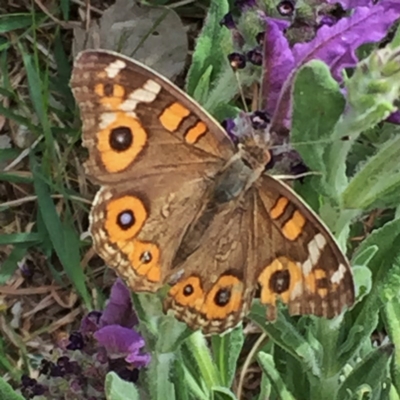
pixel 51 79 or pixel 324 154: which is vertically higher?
pixel 324 154

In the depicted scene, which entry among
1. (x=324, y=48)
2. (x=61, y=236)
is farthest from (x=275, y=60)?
(x=61, y=236)

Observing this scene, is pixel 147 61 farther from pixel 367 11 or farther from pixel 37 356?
pixel 367 11

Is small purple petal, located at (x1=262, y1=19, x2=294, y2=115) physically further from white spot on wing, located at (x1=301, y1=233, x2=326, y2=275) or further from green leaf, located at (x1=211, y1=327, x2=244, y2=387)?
green leaf, located at (x1=211, y1=327, x2=244, y2=387)

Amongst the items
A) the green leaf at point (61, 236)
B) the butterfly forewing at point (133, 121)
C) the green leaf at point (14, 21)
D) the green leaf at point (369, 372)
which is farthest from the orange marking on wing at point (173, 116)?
the green leaf at point (14, 21)

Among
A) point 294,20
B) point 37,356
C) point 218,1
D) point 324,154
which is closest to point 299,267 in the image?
point 324,154

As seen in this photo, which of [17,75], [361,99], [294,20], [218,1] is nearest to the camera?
[361,99]

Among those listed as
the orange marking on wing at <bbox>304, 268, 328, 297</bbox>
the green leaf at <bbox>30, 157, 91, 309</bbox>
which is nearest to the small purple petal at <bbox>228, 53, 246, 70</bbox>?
the orange marking on wing at <bbox>304, 268, 328, 297</bbox>

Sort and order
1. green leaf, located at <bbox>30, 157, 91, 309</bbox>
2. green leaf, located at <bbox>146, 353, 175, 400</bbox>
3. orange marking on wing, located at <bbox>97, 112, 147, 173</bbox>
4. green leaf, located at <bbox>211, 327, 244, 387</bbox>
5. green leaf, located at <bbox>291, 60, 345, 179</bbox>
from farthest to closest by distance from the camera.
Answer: green leaf, located at <bbox>30, 157, 91, 309</bbox>, green leaf, located at <bbox>211, 327, 244, 387</bbox>, green leaf, located at <bbox>146, 353, 175, 400</bbox>, orange marking on wing, located at <bbox>97, 112, 147, 173</bbox>, green leaf, located at <bbox>291, 60, 345, 179</bbox>
